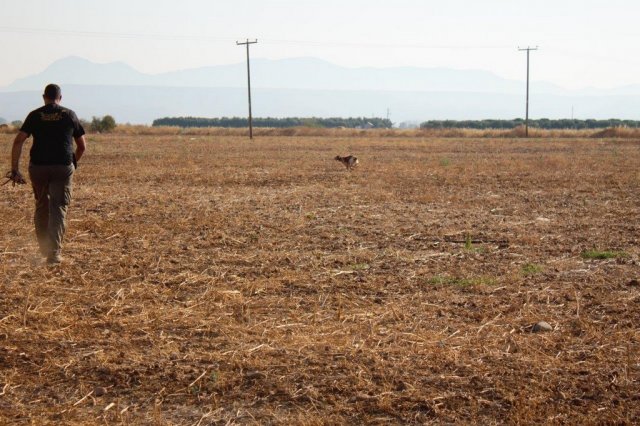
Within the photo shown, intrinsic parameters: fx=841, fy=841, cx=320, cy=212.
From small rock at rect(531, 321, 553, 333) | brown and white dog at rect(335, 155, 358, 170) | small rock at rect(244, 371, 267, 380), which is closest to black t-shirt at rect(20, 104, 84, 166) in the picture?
small rock at rect(244, 371, 267, 380)

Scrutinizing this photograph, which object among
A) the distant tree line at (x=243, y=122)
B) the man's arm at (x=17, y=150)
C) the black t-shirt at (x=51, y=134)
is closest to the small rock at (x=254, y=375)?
the black t-shirt at (x=51, y=134)

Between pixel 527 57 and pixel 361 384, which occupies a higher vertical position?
pixel 527 57

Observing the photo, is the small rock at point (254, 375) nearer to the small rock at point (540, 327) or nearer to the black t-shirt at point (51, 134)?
the small rock at point (540, 327)

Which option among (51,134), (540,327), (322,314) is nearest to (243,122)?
(51,134)

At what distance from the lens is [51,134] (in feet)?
34.5

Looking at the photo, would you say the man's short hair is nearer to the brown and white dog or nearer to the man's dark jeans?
the man's dark jeans

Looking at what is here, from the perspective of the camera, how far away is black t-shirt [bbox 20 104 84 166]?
1045 centimetres

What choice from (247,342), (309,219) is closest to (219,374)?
(247,342)

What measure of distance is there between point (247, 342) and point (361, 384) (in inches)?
58.0

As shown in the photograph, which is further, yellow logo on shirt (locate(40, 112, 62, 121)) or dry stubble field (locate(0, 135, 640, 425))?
yellow logo on shirt (locate(40, 112, 62, 121))

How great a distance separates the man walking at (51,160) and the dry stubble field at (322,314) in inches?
18.9

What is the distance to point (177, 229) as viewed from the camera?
13.7m

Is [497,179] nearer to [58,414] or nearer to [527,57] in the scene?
[58,414]

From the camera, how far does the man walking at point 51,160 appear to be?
10.4 m
